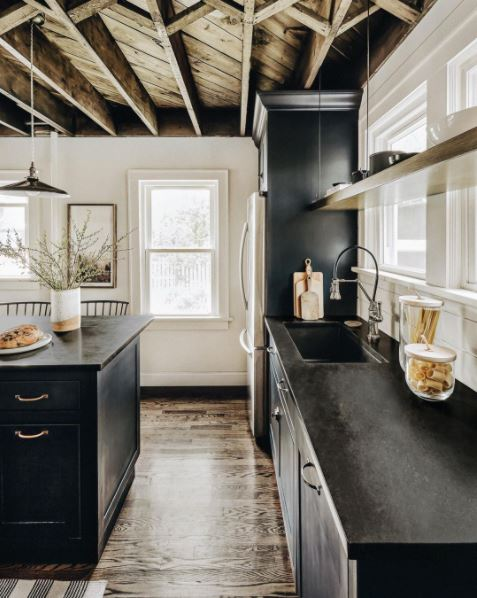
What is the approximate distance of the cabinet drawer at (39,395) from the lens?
69.6 inches

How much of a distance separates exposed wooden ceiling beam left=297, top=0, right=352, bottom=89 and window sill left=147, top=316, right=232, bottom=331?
2243 mm

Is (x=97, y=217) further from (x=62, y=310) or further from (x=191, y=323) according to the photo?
(x=62, y=310)

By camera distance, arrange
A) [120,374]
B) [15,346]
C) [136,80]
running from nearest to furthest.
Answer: [15,346], [120,374], [136,80]

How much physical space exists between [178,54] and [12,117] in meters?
2.07

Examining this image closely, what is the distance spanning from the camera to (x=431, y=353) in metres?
1.28

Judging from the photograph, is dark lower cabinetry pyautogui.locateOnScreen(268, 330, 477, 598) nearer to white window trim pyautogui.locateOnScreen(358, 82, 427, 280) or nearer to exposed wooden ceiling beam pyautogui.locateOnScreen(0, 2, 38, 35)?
white window trim pyautogui.locateOnScreen(358, 82, 427, 280)

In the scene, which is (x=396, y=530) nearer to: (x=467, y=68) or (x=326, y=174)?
(x=467, y=68)

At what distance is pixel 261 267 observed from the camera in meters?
2.98

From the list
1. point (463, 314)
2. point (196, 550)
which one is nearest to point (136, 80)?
point (463, 314)

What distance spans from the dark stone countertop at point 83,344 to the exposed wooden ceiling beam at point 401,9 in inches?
80.0

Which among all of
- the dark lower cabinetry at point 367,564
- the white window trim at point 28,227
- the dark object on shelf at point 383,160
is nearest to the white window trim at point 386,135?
the dark object on shelf at point 383,160

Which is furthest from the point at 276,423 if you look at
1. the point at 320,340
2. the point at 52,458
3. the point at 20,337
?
the point at 20,337

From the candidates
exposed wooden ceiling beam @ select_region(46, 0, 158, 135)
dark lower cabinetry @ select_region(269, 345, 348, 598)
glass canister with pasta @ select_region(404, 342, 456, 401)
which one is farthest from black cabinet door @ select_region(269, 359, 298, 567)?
exposed wooden ceiling beam @ select_region(46, 0, 158, 135)

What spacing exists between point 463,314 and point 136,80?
9.70ft
